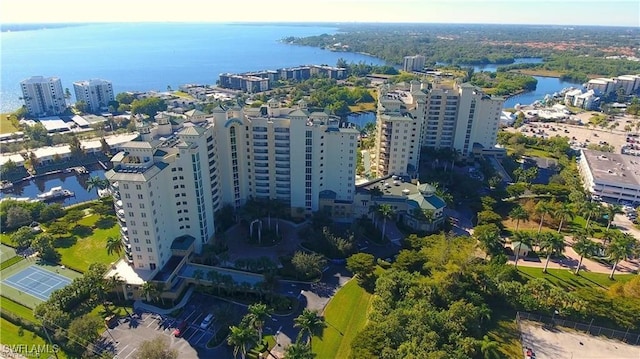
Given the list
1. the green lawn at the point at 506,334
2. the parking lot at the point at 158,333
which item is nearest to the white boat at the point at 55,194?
the parking lot at the point at 158,333

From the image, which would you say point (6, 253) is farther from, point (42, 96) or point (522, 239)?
point (42, 96)

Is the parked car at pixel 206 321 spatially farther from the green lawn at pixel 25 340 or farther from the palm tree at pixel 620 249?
the palm tree at pixel 620 249

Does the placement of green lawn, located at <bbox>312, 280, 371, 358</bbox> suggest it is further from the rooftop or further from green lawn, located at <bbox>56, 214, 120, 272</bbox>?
the rooftop

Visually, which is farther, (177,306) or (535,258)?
(535,258)

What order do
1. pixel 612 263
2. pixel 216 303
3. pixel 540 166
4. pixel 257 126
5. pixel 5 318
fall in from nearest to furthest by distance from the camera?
pixel 5 318, pixel 216 303, pixel 612 263, pixel 257 126, pixel 540 166

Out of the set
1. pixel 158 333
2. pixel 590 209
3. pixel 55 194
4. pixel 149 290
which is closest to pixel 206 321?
pixel 158 333

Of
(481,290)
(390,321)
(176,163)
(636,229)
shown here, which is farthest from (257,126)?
(636,229)

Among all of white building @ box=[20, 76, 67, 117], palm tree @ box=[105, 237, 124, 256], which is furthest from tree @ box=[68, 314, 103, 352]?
white building @ box=[20, 76, 67, 117]

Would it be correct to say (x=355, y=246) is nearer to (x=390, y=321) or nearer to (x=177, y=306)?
(x=390, y=321)
